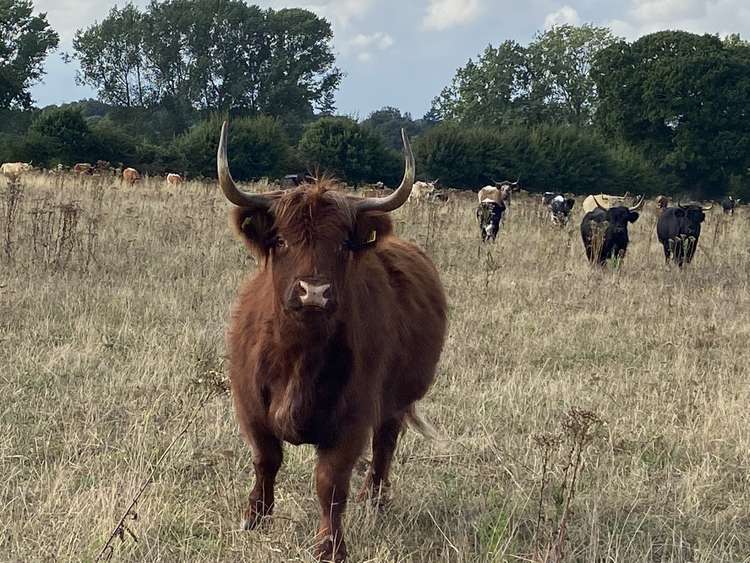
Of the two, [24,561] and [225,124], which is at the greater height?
[225,124]

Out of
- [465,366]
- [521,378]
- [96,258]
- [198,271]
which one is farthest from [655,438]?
[96,258]

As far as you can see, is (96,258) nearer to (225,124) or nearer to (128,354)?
(128,354)

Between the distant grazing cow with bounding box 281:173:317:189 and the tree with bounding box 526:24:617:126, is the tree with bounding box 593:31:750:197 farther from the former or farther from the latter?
the distant grazing cow with bounding box 281:173:317:189

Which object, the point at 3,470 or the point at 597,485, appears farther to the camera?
the point at 597,485

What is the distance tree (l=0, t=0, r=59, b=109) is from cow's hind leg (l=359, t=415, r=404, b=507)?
46.8 metres

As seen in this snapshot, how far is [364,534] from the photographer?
3906mm

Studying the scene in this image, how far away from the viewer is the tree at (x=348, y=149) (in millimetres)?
37312

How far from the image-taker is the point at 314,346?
136 inches

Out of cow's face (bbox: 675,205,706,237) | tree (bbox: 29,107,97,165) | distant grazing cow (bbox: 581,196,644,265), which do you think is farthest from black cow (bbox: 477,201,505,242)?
tree (bbox: 29,107,97,165)

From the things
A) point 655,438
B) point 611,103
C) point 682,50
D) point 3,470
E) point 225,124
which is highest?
point 682,50

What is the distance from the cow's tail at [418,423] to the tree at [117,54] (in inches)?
2281

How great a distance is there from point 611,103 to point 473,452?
54.8 metres

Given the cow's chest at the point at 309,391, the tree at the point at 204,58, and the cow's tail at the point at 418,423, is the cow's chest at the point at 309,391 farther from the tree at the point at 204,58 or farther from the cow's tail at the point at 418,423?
the tree at the point at 204,58

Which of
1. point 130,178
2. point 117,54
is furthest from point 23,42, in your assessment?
point 130,178
